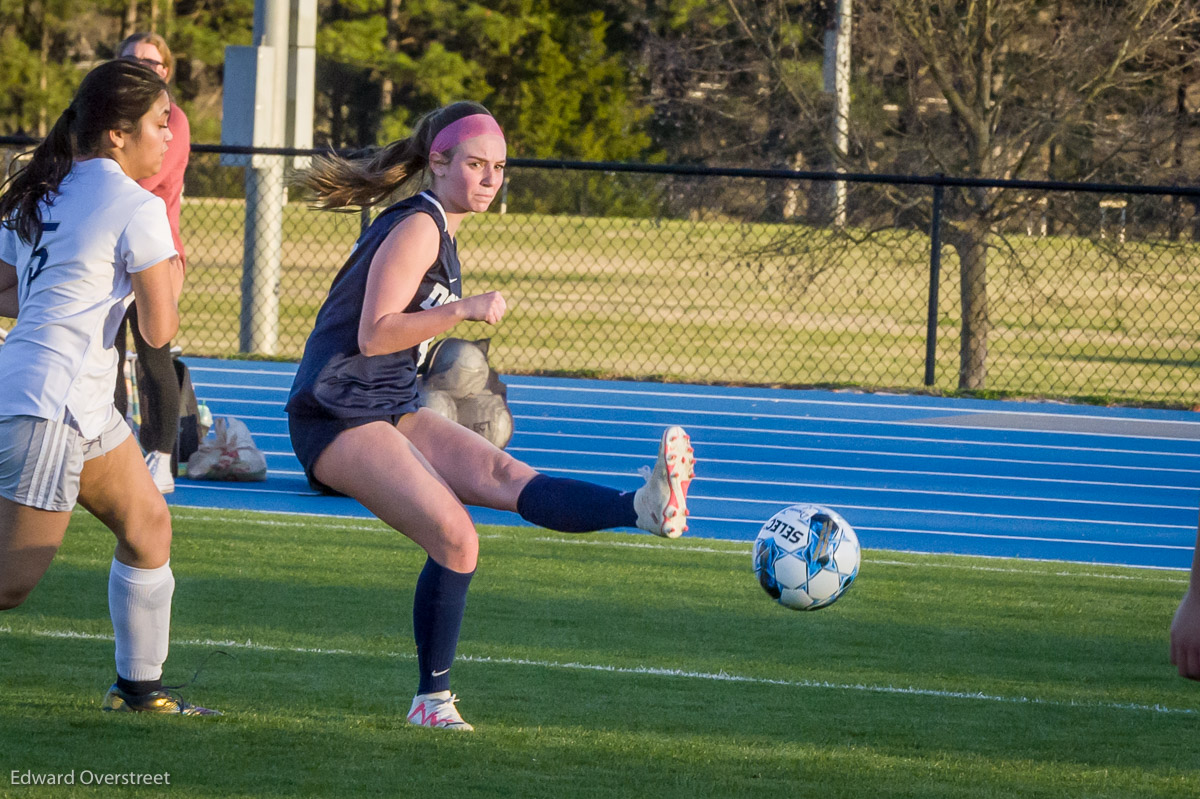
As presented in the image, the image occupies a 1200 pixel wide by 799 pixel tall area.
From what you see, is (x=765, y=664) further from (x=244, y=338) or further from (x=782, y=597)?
(x=244, y=338)

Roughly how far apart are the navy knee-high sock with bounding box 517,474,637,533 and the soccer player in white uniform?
1059mm

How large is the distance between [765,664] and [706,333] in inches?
573

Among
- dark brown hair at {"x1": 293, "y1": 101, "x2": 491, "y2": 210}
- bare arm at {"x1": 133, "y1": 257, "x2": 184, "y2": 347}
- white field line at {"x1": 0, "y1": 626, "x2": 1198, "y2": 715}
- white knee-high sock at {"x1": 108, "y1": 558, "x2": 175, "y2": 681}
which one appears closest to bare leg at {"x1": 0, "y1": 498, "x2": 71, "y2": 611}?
white knee-high sock at {"x1": 108, "y1": 558, "x2": 175, "y2": 681}

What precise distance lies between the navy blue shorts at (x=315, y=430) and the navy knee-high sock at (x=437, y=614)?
38cm

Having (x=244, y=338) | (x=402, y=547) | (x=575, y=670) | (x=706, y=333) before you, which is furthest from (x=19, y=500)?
(x=706, y=333)

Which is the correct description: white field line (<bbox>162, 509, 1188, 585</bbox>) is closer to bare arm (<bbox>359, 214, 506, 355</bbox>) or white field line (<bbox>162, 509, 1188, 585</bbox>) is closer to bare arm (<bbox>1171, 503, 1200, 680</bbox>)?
bare arm (<bbox>359, 214, 506, 355</bbox>)

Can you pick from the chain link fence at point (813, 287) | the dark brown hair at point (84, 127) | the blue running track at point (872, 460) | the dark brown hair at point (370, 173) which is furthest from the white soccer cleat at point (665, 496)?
the chain link fence at point (813, 287)

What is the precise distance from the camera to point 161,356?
733 centimetres

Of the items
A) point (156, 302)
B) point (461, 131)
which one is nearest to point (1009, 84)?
point (461, 131)

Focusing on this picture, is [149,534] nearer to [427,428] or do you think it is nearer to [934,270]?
[427,428]

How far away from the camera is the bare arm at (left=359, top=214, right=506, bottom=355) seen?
4.05 metres

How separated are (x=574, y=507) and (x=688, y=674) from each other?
122 cm

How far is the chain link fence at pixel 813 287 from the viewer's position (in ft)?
46.7

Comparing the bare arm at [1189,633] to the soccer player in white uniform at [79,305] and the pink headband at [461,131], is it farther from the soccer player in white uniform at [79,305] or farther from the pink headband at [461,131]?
the pink headband at [461,131]
